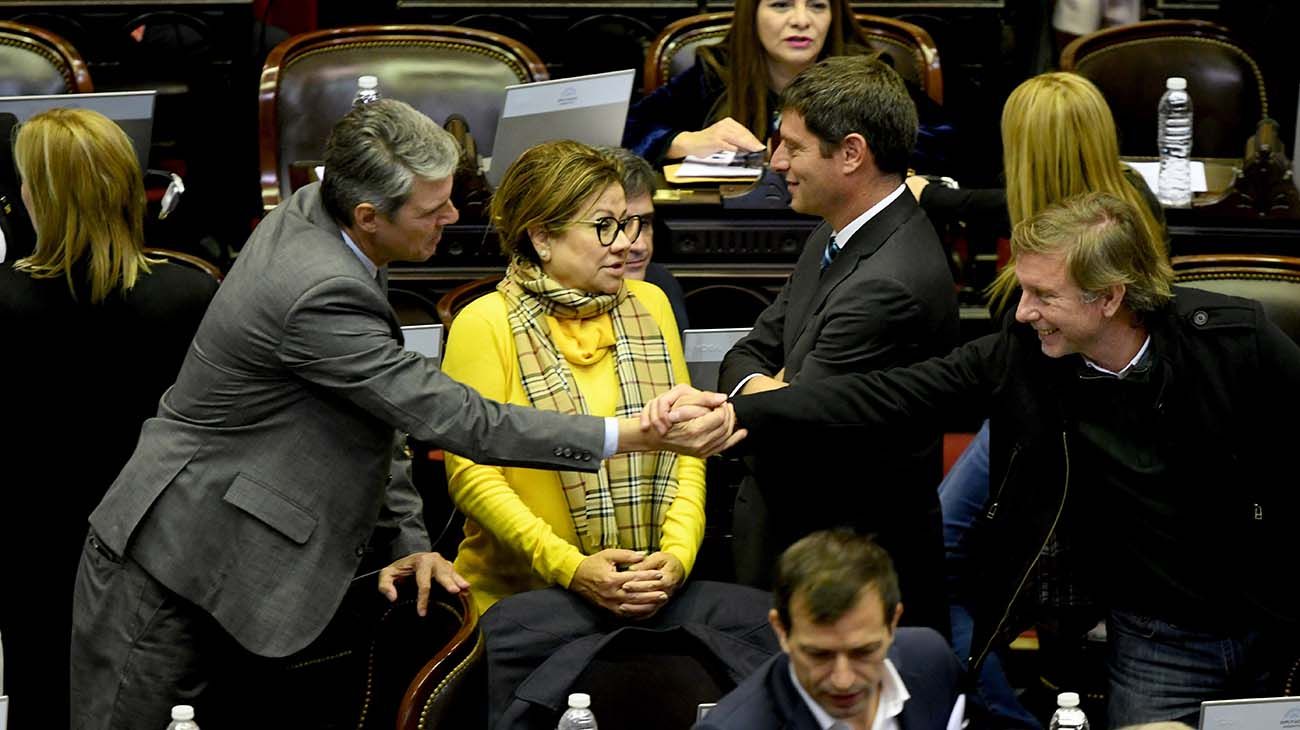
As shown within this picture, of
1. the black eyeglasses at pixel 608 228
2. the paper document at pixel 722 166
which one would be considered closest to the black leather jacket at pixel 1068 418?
the black eyeglasses at pixel 608 228

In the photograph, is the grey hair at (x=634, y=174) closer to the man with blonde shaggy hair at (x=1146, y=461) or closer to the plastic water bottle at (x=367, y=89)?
the man with blonde shaggy hair at (x=1146, y=461)

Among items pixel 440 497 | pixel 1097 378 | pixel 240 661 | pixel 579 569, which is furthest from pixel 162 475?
pixel 1097 378

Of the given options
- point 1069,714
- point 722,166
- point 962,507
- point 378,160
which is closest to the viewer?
point 1069,714

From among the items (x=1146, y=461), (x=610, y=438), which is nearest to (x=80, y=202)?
(x=610, y=438)

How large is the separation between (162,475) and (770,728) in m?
1.15

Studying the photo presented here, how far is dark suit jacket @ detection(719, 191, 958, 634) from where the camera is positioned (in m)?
3.50

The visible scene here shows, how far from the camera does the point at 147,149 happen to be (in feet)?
15.7

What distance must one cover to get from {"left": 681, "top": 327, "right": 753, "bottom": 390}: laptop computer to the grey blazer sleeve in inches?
27.2

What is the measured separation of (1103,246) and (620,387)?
2.86ft

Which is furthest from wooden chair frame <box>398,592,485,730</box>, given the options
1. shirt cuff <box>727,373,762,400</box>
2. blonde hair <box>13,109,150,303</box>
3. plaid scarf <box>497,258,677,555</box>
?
blonde hair <box>13,109,150,303</box>

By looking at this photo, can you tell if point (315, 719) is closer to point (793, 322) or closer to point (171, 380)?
point (171, 380)

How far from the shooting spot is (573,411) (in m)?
3.49

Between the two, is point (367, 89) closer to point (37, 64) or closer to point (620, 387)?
point (37, 64)

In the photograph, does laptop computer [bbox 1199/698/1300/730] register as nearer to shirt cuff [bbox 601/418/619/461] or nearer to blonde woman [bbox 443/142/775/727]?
blonde woman [bbox 443/142/775/727]
